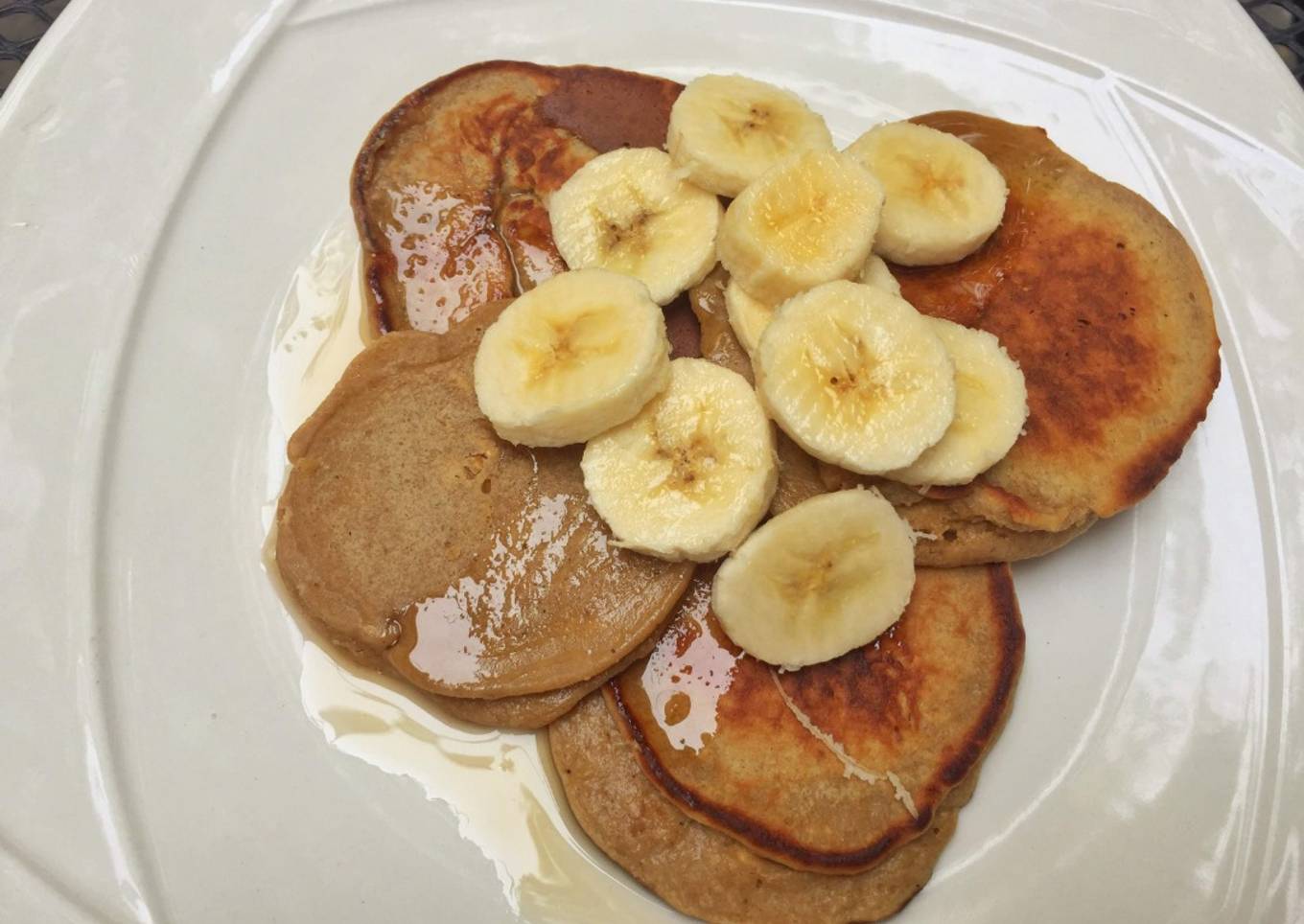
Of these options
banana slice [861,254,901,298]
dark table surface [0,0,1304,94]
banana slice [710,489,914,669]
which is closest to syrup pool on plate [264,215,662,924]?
banana slice [710,489,914,669]

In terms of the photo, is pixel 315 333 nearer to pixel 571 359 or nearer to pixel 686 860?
pixel 571 359

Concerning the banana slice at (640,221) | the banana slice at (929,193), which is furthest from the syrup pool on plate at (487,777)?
the banana slice at (929,193)

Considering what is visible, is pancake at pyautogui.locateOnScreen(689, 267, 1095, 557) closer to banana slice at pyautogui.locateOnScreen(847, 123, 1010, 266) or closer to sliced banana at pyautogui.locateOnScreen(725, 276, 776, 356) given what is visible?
sliced banana at pyautogui.locateOnScreen(725, 276, 776, 356)

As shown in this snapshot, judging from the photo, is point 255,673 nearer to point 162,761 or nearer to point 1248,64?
point 162,761

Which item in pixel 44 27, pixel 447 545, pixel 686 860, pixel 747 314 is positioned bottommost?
pixel 686 860

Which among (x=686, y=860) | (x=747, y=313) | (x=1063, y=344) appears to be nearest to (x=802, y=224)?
(x=747, y=313)

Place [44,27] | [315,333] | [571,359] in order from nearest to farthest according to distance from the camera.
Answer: [571,359] < [315,333] < [44,27]

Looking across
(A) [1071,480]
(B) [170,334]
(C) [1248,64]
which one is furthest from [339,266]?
(C) [1248,64]
